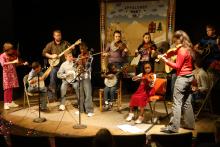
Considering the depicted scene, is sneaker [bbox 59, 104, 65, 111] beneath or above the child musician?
beneath

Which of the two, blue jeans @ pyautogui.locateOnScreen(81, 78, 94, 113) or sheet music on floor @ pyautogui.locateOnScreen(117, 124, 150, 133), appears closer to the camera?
sheet music on floor @ pyautogui.locateOnScreen(117, 124, 150, 133)

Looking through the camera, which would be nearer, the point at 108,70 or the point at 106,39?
the point at 108,70

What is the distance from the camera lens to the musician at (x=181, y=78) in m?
Answer: 6.65

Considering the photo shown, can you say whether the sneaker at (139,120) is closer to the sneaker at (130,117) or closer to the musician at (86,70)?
the sneaker at (130,117)

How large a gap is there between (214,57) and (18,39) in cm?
559

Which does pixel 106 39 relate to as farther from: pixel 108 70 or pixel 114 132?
pixel 114 132

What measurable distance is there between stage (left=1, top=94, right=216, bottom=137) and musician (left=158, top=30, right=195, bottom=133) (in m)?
0.28

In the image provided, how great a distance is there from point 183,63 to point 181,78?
27 centimetres

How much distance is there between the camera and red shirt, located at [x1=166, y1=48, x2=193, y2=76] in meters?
6.65

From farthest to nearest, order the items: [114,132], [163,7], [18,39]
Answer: [18,39], [163,7], [114,132]

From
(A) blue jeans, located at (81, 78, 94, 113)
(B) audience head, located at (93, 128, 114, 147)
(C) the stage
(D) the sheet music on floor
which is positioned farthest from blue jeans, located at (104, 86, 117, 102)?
(B) audience head, located at (93, 128, 114, 147)

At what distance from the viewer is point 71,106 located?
923cm

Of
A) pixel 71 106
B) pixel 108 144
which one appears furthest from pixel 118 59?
pixel 108 144

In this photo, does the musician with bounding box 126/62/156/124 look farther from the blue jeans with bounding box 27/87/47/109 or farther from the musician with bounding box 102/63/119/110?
the blue jeans with bounding box 27/87/47/109
